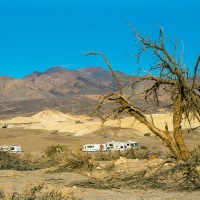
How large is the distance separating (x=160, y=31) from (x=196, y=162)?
418 cm

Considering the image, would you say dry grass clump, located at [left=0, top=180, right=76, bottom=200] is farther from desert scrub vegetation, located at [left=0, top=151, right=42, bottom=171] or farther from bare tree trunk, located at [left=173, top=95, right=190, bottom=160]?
desert scrub vegetation, located at [left=0, top=151, right=42, bottom=171]

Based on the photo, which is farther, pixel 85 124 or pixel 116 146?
pixel 85 124

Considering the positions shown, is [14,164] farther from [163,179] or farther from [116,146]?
[116,146]

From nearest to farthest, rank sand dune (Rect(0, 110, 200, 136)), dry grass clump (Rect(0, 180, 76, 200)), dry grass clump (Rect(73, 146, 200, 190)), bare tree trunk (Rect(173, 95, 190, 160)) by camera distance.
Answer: dry grass clump (Rect(0, 180, 76, 200)) < dry grass clump (Rect(73, 146, 200, 190)) < bare tree trunk (Rect(173, 95, 190, 160)) < sand dune (Rect(0, 110, 200, 136))

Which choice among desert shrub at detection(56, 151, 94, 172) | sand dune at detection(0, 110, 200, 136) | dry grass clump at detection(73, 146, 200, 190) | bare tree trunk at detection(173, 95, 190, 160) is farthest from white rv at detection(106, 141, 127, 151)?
dry grass clump at detection(73, 146, 200, 190)

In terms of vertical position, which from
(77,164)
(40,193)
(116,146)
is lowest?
(40,193)

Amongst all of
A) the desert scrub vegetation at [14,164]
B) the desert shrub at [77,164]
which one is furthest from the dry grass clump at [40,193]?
the desert scrub vegetation at [14,164]

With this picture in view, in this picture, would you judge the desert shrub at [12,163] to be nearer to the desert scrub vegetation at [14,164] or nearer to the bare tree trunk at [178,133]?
the desert scrub vegetation at [14,164]

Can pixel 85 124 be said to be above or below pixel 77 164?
above

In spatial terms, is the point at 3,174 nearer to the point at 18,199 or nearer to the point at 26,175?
the point at 26,175

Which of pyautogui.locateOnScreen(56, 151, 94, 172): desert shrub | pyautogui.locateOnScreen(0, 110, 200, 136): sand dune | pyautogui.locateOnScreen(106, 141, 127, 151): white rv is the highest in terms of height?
pyautogui.locateOnScreen(0, 110, 200, 136): sand dune

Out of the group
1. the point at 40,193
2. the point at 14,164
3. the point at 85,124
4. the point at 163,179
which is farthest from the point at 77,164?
the point at 85,124

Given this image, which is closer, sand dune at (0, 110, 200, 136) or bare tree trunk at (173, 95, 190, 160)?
bare tree trunk at (173, 95, 190, 160)

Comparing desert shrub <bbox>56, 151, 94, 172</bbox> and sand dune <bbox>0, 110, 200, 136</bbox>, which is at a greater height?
sand dune <bbox>0, 110, 200, 136</bbox>
